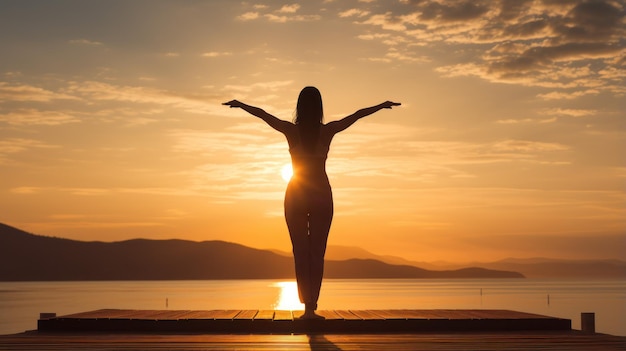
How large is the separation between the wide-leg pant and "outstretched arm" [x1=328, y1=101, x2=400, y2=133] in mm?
1002

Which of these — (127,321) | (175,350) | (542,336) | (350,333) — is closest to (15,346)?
(175,350)

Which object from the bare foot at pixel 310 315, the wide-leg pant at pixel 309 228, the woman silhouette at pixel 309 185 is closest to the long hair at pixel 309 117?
the woman silhouette at pixel 309 185

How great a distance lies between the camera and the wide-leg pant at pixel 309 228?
14.7 m

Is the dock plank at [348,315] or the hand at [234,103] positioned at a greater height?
the hand at [234,103]

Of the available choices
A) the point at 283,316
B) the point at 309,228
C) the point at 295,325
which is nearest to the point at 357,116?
the point at 309,228

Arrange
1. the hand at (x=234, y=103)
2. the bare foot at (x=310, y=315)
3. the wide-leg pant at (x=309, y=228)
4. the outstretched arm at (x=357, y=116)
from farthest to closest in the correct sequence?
the outstretched arm at (x=357, y=116) < the wide-leg pant at (x=309, y=228) < the hand at (x=234, y=103) < the bare foot at (x=310, y=315)

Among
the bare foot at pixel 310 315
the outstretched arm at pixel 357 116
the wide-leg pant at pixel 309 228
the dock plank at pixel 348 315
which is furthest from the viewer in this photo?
the outstretched arm at pixel 357 116

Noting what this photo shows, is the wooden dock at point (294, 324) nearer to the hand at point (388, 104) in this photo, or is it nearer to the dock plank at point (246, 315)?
the dock plank at point (246, 315)

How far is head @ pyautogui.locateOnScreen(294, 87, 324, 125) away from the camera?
583 inches

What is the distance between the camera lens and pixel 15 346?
10.8 m

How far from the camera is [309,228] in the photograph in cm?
1486

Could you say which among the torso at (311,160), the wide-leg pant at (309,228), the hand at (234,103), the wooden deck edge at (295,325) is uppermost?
the hand at (234,103)

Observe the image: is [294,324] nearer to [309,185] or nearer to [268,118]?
[309,185]

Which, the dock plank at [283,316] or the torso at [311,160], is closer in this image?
the dock plank at [283,316]
